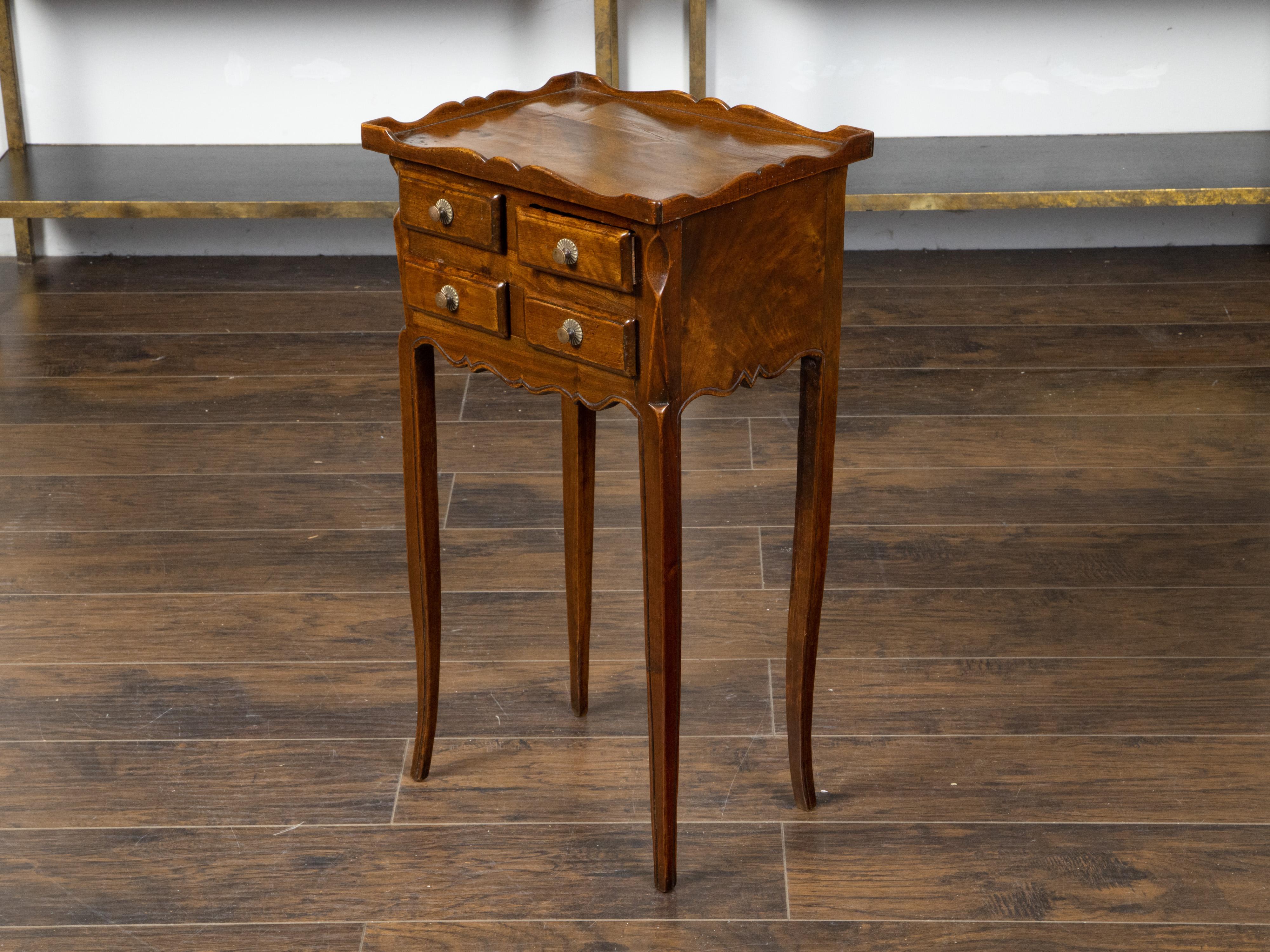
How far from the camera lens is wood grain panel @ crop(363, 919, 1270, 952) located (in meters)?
1.55

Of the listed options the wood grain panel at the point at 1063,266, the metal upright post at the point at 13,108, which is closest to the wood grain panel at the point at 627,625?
the wood grain panel at the point at 1063,266

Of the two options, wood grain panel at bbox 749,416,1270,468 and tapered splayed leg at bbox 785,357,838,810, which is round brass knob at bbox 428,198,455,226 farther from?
wood grain panel at bbox 749,416,1270,468

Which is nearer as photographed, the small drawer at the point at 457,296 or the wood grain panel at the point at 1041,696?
the small drawer at the point at 457,296

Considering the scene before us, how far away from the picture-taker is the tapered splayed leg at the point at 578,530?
1.78 m

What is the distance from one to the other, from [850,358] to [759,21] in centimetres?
95

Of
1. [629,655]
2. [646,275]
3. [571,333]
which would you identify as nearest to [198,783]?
[629,655]

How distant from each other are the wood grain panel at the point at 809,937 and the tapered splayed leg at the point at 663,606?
9 centimetres

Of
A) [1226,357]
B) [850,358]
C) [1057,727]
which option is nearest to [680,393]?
[1057,727]

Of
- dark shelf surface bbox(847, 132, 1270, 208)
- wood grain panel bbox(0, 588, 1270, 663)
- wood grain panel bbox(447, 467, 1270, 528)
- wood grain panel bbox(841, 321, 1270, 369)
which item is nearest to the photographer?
wood grain panel bbox(0, 588, 1270, 663)

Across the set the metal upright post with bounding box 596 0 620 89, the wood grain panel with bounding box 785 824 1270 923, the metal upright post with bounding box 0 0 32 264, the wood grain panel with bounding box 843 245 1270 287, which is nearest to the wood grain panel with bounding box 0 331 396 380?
the metal upright post with bounding box 0 0 32 264

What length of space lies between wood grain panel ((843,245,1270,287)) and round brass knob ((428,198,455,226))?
2.10m

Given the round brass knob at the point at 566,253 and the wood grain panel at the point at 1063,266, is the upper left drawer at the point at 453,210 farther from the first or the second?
the wood grain panel at the point at 1063,266

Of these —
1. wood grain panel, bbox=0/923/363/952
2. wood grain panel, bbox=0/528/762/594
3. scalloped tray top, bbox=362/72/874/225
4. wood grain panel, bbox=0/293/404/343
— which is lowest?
wood grain panel, bbox=0/923/363/952

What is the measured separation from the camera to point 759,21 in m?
3.47
